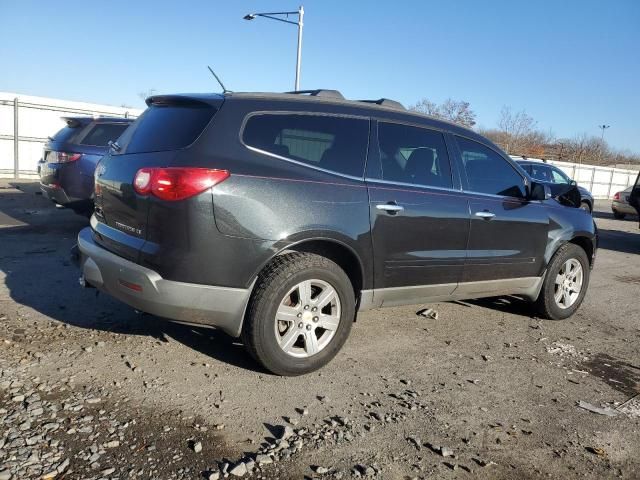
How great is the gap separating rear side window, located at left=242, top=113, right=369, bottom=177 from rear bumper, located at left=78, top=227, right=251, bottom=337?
3.18ft

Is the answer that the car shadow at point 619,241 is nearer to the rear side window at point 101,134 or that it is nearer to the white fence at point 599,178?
the rear side window at point 101,134

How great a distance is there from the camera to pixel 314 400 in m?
3.25

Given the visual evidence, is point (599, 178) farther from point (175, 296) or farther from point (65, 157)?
point (175, 296)

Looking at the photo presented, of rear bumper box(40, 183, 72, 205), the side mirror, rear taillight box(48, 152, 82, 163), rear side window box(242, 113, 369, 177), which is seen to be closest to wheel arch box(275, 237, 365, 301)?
rear side window box(242, 113, 369, 177)

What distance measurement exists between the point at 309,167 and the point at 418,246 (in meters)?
1.11

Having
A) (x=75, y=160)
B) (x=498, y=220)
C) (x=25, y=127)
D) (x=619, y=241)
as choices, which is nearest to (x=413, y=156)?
(x=498, y=220)

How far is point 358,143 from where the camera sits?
12.7ft

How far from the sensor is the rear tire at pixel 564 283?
525cm

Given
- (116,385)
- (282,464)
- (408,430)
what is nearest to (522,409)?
(408,430)

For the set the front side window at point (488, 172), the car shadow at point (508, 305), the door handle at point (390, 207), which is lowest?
the car shadow at point (508, 305)

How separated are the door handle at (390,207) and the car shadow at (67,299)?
4.64 feet

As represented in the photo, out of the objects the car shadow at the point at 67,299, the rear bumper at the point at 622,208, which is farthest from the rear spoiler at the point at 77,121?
the rear bumper at the point at 622,208

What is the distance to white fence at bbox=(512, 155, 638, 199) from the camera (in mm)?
32594

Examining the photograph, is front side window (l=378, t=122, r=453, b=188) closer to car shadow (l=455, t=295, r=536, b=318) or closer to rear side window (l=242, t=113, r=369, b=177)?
rear side window (l=242, t=113, r=369, b=177)
